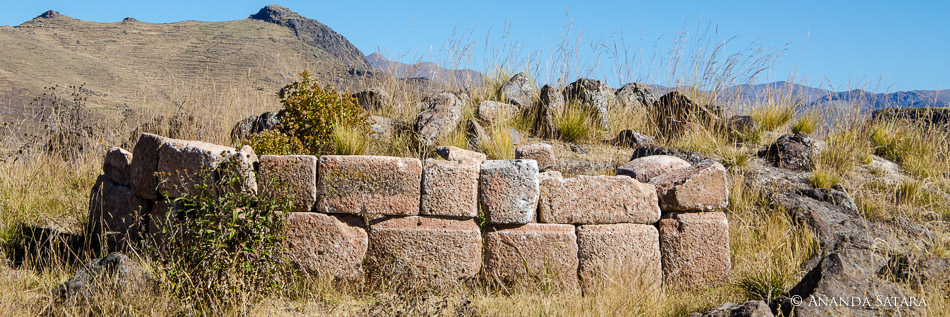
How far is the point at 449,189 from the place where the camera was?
4289 millimetres

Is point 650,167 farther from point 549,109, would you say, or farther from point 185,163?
point 185,163

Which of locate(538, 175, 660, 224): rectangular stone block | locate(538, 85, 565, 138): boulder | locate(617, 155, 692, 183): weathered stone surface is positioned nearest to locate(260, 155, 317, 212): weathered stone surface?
locate(538, 175, 660, 224): rectangular stone block

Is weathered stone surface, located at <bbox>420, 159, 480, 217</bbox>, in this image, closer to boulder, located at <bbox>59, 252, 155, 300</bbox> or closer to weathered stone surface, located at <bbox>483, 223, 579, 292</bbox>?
weathered stone surface, located at <bbox>483, 223, 579, 292</bbox>

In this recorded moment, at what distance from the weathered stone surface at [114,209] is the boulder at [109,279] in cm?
64

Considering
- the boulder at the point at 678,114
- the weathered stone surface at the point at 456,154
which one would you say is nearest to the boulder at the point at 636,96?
the boulder at the point at 678,114

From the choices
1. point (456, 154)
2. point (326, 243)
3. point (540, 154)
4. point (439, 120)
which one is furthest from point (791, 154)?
point (326, 243)

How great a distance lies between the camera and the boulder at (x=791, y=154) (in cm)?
730

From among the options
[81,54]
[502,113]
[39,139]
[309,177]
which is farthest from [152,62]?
[309,177]

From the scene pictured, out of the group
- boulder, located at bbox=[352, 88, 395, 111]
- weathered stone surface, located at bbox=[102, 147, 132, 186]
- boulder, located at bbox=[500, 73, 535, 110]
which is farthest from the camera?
boulder, located at bbox=[500, 73, 535, 110]

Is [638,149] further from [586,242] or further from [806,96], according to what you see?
[806,96]

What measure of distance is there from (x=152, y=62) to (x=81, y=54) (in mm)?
4055

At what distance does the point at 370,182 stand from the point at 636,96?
586cm

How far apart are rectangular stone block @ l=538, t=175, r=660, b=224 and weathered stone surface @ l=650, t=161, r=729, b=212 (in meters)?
0.30

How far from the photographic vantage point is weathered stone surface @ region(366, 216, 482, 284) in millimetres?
4352
